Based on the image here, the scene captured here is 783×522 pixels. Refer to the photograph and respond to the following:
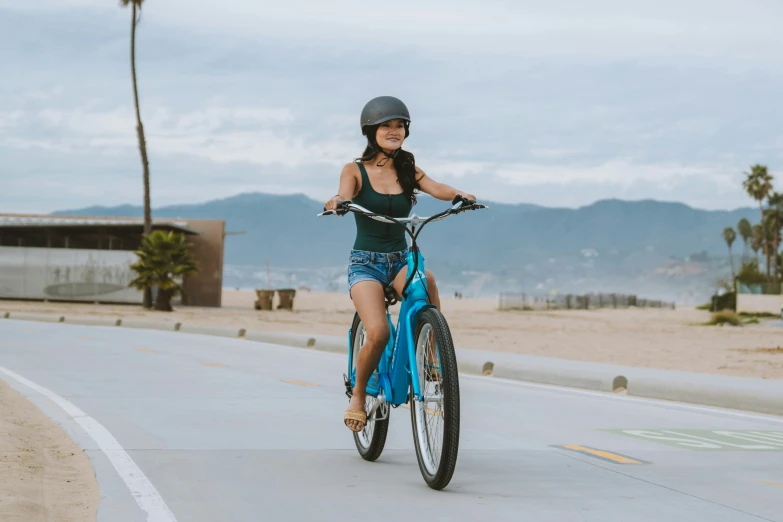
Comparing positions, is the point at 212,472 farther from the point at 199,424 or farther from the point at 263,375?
the point at 263,375

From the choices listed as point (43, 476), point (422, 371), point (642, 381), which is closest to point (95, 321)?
point (642, 381)

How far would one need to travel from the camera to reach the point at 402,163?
290 inches

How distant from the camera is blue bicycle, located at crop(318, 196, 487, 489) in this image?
6.32 metres

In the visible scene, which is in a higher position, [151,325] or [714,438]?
[151,325]

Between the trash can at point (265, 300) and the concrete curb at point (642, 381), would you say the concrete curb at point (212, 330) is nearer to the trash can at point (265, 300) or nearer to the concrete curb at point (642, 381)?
the concrete curb at point (642, 381)

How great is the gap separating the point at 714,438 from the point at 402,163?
400cm

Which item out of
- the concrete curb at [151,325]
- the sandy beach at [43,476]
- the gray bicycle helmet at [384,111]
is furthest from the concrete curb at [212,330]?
the gray bicycle helmet at [384,111]

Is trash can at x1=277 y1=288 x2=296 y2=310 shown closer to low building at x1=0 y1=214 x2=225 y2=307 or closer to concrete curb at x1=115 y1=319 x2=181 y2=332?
low building at x1=0 y1=214 x2=225 y2=307

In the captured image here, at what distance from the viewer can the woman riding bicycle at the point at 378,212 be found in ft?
23.3

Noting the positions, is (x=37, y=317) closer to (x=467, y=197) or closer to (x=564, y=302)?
(x=467, y=197)

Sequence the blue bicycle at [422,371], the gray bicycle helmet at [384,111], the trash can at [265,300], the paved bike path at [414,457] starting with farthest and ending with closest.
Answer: the trash can at [265,300] < the gray bicycle helmet at [384,111] < the blue bicycle at [422,371] < the paved bike path at [414,457]

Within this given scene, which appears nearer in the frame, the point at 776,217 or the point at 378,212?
the point at 378,212

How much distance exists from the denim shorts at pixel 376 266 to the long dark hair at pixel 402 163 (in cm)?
40

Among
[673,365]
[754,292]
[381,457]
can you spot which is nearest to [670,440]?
[381,457]
